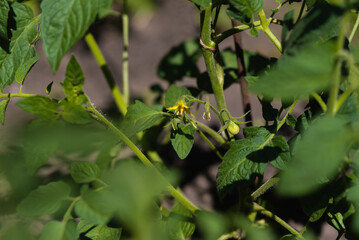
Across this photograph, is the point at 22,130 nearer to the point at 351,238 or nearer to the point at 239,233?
the point at 351,238

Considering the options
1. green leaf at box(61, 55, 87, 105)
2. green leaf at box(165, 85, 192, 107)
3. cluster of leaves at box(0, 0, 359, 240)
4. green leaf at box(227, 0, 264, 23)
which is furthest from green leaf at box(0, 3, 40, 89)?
green leaf at box(227, 0, 264, 23)

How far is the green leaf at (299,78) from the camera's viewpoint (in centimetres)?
41

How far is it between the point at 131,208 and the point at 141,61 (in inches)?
75.2

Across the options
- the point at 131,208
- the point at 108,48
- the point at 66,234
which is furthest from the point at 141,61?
the point at 131,208

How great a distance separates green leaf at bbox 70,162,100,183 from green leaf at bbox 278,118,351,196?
42 cm

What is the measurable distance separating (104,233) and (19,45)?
0.43m

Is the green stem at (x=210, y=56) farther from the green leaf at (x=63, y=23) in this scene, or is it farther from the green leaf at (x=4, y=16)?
the green leaf at (x=4, y=16)

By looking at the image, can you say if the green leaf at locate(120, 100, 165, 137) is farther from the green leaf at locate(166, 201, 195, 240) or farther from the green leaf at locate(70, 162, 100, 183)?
the green leaf at locate(166, 201, 195, 240)

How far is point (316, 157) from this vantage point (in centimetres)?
39

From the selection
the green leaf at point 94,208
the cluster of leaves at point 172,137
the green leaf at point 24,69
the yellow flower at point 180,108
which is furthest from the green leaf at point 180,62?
the green leaf at point 94,208

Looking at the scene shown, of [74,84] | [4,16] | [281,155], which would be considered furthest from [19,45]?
[281,155]

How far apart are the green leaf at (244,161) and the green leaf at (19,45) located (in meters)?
0.46

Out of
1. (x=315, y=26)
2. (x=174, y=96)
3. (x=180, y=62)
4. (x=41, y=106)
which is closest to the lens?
(x=315, y=26)

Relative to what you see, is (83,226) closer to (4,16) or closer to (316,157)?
(4,16)
